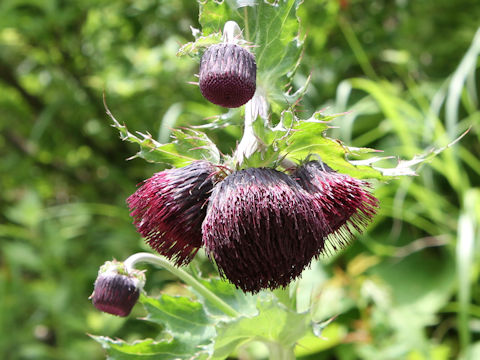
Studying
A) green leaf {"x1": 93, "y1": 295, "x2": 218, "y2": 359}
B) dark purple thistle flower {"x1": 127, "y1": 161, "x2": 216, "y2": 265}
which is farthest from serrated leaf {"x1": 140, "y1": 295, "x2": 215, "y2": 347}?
dark purple thistle flower {"x1": 127, "y1": 161, "x2": 216, "y2": 265}

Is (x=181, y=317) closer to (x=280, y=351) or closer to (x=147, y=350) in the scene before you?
(x=147, y=350)

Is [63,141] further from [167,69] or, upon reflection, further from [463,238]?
[463,238]

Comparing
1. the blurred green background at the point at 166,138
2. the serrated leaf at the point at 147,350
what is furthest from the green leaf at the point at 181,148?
the blurred green background at the point at 166,138

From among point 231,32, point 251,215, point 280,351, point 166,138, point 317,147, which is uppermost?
point 166,138

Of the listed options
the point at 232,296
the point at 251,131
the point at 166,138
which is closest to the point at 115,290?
the point at 232,296

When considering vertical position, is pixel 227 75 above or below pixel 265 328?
above

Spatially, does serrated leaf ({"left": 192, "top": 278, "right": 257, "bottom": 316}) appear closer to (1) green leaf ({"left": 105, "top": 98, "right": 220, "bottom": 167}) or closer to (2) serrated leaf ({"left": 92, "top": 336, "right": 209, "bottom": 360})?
(2) serrated leaf ({"left": 92, "top": 336, "right": 209, "bottom": 360})

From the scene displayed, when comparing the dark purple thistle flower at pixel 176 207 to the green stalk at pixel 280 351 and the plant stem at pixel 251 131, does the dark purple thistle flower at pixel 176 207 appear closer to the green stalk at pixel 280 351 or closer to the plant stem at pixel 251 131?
the plant stem at pixel 251 131
